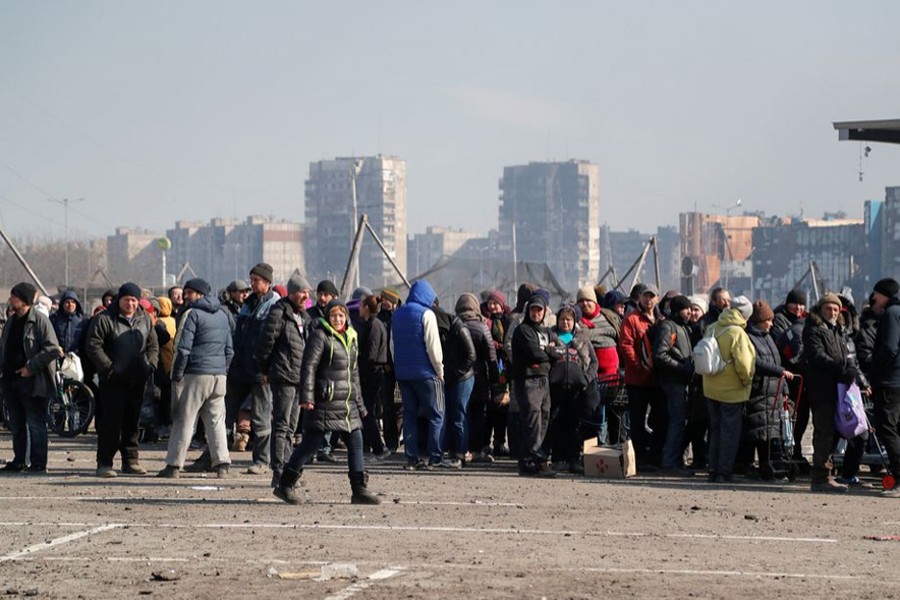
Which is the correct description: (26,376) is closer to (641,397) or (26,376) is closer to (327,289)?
(327,289)

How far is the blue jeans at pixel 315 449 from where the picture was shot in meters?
14.0

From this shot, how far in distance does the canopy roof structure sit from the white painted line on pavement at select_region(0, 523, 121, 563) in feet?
32.8

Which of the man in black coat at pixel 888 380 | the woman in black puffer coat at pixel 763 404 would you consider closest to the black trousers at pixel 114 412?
the woman in black puffer coat at pixel 763 404

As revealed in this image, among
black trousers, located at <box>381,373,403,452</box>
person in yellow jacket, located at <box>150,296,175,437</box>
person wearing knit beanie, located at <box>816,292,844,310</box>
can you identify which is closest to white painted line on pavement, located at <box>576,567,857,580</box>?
person wearing knit beanie, located at <box>816,292,844,310</box>

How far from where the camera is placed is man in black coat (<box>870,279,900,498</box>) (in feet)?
50.9

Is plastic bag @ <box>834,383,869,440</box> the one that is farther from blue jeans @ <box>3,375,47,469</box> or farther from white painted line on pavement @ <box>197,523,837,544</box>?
blue jeans @ <box>3,375,47,469</box>

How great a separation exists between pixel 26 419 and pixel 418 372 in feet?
13.0

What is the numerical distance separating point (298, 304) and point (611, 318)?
399cm

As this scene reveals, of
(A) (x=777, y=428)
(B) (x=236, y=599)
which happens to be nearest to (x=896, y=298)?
(A) (x=777, y=428)

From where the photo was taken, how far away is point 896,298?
1584 centimetres

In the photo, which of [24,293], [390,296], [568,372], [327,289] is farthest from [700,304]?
[24,293]

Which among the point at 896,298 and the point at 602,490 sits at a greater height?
the point at 896,298

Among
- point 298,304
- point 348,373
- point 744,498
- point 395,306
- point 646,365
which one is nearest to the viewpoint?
point 348,373

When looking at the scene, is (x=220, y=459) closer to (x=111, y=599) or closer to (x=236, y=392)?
(x=236, y=392)
